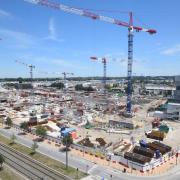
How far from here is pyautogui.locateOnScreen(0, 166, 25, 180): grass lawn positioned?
4198 cm

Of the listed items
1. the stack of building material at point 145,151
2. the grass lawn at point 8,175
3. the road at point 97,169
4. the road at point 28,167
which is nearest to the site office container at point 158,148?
the stack of building material at point 145,151

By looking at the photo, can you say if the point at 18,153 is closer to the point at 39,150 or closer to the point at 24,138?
the point at 39,150

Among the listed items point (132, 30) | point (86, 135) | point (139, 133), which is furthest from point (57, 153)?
point (132, 30)

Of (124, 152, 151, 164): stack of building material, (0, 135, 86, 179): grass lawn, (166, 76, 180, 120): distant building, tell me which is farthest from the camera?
(166, 76, 180, 120): distant building

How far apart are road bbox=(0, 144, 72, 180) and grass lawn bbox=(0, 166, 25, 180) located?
124cm

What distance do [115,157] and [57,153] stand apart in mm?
12724

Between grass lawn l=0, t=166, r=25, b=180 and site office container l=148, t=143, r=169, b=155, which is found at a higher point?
site office container l=148, t=143, r=169, b=155

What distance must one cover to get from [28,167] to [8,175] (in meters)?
4.35

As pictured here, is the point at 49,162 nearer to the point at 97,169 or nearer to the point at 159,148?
the point at 97,169

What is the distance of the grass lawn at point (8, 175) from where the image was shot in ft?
138

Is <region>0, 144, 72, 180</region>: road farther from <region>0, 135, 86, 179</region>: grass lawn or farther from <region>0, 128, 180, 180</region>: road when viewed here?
<region>0, 128, 180, 180</region>: road

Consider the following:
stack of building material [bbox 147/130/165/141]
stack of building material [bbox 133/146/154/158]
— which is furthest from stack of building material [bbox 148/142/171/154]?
stack of building material [bbox 147/130/165/141]

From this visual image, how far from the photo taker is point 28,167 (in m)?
46.5

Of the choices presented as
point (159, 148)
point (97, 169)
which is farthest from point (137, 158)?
point (159, 148)
